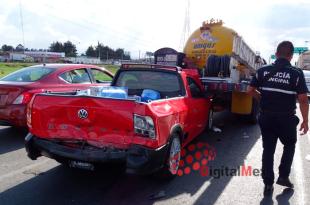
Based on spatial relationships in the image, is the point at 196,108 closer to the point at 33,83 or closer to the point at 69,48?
the point at 33,83

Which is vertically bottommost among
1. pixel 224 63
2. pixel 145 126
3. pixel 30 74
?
pixel 145 126

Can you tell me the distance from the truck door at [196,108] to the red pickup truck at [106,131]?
2.70 ft

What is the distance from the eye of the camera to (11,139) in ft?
21.4

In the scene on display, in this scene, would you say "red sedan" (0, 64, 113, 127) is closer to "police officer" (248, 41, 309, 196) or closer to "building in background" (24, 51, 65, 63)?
"police officer" (248, 41, 309, 196)

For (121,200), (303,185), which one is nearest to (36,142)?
(121,200)

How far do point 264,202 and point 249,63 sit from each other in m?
7.04

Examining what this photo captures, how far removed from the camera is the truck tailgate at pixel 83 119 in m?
3.84

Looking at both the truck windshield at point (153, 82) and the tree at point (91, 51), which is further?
the tree at point (91, 51)

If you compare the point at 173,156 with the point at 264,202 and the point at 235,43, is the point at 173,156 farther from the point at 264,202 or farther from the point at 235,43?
the point at 235,43

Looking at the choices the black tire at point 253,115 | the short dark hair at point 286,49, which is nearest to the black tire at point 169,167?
the short dark hair at point 286,49

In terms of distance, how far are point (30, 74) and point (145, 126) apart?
4.21 meters

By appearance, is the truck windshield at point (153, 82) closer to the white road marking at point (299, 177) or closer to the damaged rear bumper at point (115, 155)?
the damaged rear bumper at point (115, 155)

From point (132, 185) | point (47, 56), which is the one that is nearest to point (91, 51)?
point (47, 56)

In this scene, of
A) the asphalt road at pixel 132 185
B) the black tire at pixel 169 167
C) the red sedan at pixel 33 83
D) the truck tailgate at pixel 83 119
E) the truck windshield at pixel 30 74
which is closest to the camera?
the truck tailgate at pixel 83 119
